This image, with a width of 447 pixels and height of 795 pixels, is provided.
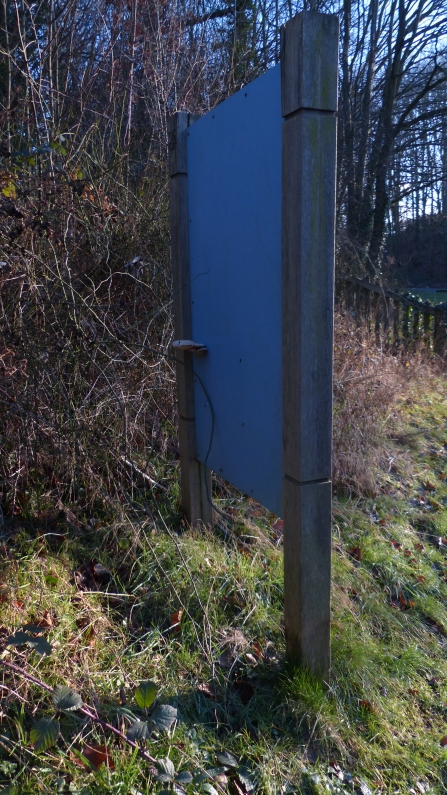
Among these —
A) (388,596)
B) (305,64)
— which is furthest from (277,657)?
(305,64)

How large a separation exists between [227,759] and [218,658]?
0.50 m

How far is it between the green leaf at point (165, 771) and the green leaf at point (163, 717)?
0.10 meters

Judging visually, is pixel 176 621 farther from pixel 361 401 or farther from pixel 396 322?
pixel 396 322

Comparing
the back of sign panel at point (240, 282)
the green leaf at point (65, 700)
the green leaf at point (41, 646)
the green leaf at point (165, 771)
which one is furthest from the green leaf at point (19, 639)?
the back of sign panel at point (240, 282)

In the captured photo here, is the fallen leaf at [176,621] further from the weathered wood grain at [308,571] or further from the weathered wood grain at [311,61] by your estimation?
the weathered wood grain at [311,61]

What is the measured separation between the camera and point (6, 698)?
2.12 meters

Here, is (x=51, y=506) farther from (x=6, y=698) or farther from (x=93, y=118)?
(x=93, y=118)

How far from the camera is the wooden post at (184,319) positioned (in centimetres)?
328

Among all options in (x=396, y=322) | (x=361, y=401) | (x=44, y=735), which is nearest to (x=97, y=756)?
(x=44, y=735)

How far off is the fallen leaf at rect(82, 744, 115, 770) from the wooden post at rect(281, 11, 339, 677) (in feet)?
2.70

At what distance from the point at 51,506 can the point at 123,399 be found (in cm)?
72

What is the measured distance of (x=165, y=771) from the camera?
1.83m

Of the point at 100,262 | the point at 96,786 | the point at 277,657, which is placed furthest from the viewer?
the point at 100,262

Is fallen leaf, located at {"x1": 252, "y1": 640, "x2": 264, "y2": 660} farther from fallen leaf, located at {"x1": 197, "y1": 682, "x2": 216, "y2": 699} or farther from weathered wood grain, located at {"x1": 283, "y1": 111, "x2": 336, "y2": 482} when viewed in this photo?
weathered wood grain, located at {"x1": 283, "y1": 111, "x2": 336, "y2": 482}
